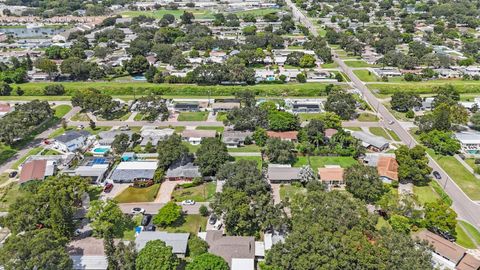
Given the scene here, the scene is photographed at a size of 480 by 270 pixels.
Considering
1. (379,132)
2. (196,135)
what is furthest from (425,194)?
(196,135)

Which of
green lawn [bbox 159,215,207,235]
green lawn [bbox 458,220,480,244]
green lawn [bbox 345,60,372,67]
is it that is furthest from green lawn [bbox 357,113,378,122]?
green lawn [bbox 159,215,207,235]

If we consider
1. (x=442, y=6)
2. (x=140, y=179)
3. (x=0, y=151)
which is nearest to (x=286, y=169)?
(x=140, y=179)

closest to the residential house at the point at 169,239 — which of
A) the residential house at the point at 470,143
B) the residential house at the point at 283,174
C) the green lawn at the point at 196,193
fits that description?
the green lawn at the point at 196,193

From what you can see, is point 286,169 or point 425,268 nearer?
point 425,268

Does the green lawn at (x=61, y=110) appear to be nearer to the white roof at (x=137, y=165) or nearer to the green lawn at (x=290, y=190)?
the white roof at (x=137, y=165)

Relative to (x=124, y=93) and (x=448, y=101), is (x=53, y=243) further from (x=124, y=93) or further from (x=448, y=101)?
(x=448, y=101)

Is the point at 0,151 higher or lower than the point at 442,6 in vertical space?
lower
